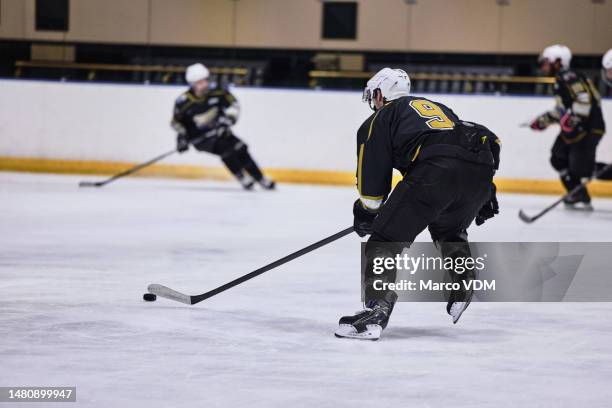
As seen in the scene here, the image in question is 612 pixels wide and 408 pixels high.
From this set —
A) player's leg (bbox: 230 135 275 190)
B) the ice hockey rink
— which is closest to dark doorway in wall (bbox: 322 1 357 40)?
player's leg (bbox: 230 135 275 190)

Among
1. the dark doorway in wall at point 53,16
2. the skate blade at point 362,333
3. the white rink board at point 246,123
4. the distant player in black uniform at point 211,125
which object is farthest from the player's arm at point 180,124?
the skate blade at point 362,333

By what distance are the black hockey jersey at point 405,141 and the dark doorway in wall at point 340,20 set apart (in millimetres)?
8495

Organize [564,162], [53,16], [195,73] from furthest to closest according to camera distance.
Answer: [53,16], [195,73], [564,162]

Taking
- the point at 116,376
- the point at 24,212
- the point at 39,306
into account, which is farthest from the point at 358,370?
the point at 24,212

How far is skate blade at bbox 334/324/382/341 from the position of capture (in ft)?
11.5

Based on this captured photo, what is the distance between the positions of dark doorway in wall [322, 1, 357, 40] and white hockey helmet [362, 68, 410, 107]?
8.40 metres

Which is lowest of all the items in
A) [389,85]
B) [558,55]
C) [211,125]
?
[211,125]

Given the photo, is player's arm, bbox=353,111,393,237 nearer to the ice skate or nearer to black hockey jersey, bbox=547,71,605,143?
the ice skate

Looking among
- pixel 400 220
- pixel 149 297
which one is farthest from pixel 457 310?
pixel 149 297

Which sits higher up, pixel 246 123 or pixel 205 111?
pixel 205 111

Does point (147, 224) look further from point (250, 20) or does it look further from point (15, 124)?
point (250, 20)

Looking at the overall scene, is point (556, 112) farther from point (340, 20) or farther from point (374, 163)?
point (374, 163)

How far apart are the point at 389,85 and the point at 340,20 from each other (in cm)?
852

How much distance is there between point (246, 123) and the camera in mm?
10672
